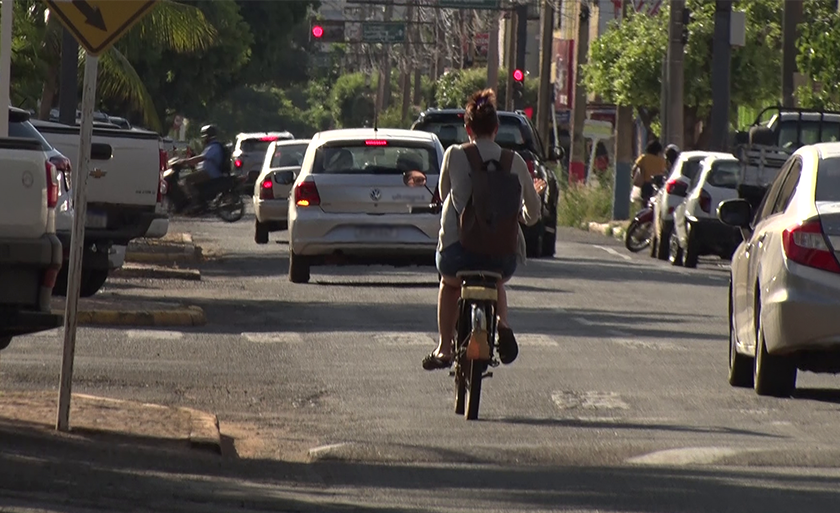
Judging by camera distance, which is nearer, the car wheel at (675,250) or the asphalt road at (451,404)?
the asphalt road at (451,404)

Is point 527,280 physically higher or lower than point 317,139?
lower

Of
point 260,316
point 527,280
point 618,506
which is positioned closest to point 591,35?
point 527,280

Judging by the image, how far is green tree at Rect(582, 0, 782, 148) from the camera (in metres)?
43.0

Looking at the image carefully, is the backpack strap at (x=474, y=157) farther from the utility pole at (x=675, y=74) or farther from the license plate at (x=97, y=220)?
the utility pole at (x=675, y=74)

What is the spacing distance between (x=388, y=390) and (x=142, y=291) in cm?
803

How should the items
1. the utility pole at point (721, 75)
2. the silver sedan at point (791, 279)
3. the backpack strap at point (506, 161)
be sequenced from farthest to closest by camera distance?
the utility pole at point (721, 75), the backpack strap at point (506, 161), the silver sedan at point (791, 279)

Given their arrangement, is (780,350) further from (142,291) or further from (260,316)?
(142,291)

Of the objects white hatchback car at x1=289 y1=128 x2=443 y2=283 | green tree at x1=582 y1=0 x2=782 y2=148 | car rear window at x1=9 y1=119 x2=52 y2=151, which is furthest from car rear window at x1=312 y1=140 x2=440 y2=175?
green tree at x1=582 y1=0 x2=782 y2=148

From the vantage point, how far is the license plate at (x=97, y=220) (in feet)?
56.5

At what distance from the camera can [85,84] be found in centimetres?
991

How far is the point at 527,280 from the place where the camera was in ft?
74.4

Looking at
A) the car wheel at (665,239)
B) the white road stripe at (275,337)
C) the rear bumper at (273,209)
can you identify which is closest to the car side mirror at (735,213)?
the white road stripe at (275,337)

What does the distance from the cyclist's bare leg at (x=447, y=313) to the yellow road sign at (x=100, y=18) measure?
94.8 inches

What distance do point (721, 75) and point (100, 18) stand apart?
81.0 ft
